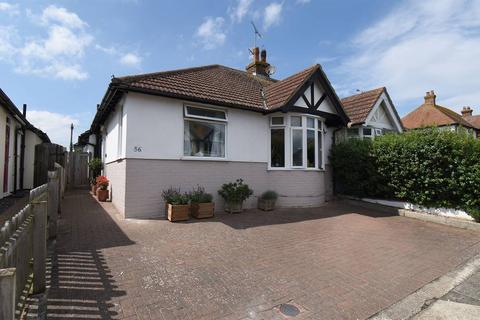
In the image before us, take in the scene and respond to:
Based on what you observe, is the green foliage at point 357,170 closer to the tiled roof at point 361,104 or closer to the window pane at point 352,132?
the window pane at point 352,132

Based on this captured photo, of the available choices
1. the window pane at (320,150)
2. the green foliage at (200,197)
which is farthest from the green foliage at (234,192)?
the window pane at (320,150)

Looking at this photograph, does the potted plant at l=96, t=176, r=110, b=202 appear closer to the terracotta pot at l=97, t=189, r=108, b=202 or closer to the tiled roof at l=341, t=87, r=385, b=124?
the terracotta pot at l=97, t=189, r=108, b=202

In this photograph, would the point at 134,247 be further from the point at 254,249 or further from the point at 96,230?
the point at 254,249

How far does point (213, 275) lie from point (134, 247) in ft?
6.47

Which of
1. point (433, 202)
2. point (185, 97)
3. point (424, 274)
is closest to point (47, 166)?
point (185, 97)

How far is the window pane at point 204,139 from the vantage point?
8984 millimetres

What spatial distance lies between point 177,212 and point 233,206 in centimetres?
214

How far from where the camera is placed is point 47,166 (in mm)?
13508

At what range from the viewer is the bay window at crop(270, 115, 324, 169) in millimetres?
10695

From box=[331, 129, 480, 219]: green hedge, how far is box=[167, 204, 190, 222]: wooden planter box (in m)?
7.33

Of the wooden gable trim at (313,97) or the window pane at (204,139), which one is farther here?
the wooden gable trim at (313,97)

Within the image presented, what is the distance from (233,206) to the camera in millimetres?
9180

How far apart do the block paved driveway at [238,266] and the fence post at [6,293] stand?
1.65 m

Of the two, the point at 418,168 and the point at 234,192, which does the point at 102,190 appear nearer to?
the point at 234,192
